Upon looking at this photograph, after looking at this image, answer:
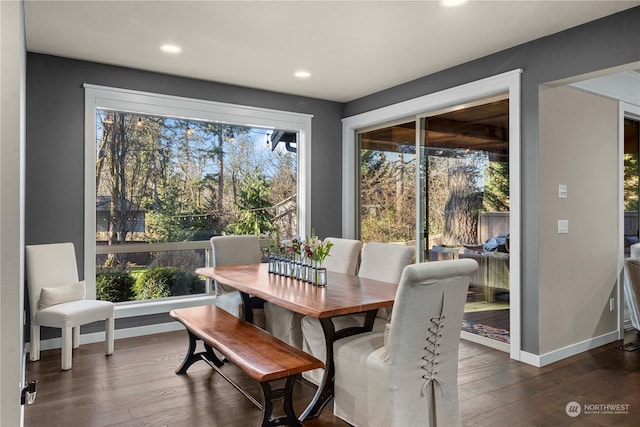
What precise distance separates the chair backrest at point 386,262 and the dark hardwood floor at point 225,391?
90 cm

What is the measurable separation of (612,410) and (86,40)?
15.5 ft

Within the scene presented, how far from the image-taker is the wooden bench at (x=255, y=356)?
224 centimetres

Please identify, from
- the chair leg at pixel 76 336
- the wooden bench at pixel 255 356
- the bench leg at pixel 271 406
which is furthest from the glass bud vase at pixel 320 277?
the chair leg at pixel 76 336

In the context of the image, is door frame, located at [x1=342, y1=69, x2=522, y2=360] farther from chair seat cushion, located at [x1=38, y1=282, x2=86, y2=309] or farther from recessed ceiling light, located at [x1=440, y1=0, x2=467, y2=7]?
chair seat cushion, located at [x1=38, y1=282, x2=86, y2=309]

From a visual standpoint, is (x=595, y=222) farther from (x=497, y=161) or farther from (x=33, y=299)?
(x=33, y=299)

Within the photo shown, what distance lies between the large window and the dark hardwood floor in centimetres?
96

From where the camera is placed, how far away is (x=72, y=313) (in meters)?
3.40

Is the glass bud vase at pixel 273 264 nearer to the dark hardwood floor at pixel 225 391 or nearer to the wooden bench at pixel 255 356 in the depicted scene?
the wooden bench at pixel 255 356

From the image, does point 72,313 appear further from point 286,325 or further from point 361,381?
point 361,381

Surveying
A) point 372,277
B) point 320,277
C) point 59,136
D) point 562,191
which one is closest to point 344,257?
point 372,277

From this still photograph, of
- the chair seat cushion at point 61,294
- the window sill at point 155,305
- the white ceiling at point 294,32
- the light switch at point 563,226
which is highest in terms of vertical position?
the white ceiling at point 294,32

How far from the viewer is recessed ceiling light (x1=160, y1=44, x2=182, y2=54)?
3704mm

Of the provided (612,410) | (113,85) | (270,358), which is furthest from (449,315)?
(113,85)

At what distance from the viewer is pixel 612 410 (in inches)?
108
